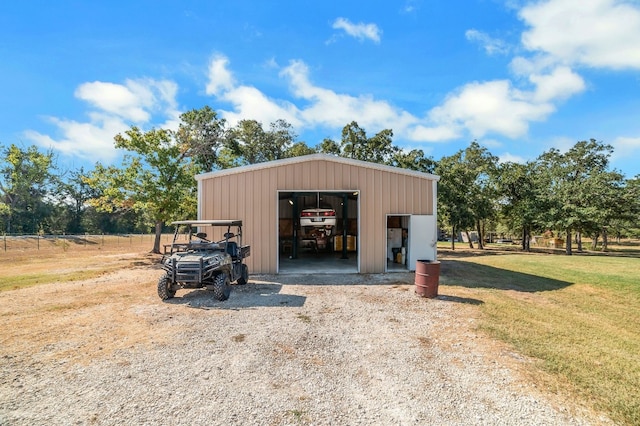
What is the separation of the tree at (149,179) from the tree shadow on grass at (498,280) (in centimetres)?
1415

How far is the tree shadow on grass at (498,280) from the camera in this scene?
9.81 meters

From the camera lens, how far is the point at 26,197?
36656mm

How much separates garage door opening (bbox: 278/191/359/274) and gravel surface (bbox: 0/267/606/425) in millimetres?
5557

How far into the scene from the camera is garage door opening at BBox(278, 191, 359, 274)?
13.1 meters

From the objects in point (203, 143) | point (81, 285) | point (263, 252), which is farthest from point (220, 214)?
point (203, 143)

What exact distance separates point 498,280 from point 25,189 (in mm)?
45679

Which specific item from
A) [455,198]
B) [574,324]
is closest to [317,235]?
[574,324]

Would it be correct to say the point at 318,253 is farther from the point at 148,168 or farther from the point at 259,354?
the point at 259,354

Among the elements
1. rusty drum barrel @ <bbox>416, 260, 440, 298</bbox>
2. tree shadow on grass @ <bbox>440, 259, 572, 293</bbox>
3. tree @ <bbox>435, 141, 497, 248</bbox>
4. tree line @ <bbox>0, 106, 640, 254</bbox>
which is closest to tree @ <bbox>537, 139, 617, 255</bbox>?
tree line @ <bbox>0, 106, 640, 254</bbox>

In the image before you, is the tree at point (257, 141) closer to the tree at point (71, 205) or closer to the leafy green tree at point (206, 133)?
the leafy green tree at point (206, 133)

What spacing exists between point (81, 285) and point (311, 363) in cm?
879

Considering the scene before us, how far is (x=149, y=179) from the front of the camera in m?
17.3

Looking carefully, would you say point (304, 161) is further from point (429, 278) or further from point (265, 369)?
point (265, 369)

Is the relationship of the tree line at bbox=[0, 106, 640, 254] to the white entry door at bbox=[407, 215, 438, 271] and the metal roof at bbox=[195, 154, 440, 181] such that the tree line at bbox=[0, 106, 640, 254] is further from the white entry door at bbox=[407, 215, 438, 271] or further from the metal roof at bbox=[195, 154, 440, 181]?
the white entry door at bbox=[407, 215, 438, 271]
